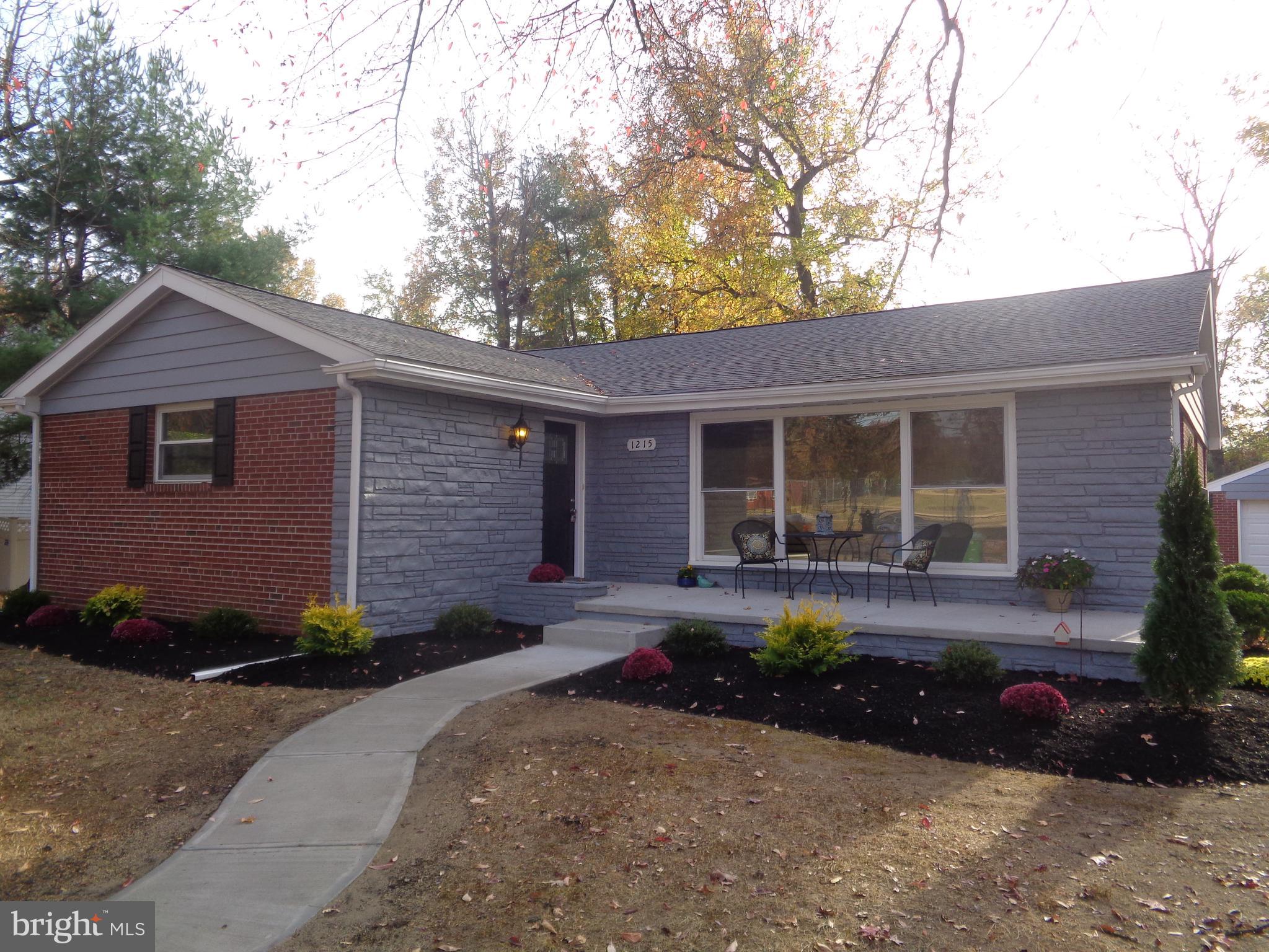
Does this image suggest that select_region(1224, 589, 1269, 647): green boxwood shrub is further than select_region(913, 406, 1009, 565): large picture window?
No

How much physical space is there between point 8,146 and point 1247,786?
17.7 m

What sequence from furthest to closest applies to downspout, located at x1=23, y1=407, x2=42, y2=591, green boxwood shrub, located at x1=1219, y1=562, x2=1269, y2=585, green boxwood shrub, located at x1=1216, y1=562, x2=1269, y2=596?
downspout, located at x1=23, y1=407, x2=42, y2=591 → green boxwood shrub, located at x1=1219, y1=562, x2=1269, y2=585 → green boxwood shrub, located at x1=1216, y1=562, x2=1269, y2=596

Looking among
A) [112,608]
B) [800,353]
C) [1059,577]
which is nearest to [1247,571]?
[1059,577]

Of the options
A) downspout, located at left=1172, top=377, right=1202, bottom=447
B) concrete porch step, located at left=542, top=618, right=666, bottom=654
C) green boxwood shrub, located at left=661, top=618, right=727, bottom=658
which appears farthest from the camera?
concrete porch step, located at left=542, top=618, right=666, bottom=654

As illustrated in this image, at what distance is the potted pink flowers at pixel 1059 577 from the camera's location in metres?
7.87

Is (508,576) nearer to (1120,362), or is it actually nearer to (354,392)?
(354,392)

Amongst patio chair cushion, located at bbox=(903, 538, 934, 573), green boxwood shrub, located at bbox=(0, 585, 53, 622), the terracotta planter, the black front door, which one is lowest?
green boxwood shrub, located at bbox=(0, 585, 53, 622)

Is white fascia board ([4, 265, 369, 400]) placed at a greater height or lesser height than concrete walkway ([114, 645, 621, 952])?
greater

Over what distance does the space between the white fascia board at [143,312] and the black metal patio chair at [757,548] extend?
4483 millimetres

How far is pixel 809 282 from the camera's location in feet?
71.4

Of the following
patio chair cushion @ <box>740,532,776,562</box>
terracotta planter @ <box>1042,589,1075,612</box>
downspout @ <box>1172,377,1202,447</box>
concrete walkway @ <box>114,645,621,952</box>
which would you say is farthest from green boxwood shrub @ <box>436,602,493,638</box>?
downspout @ <box>1172,377,1202,447</box>

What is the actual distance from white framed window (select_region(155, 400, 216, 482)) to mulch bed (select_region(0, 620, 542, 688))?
177 cm

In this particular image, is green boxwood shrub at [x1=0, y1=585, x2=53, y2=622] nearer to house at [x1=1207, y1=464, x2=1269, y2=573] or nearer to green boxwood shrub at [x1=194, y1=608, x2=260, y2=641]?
green boxwood shrub at [x1=194, y1=608, x2=260, y2=641]

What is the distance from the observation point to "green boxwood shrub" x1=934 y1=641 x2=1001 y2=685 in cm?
629
